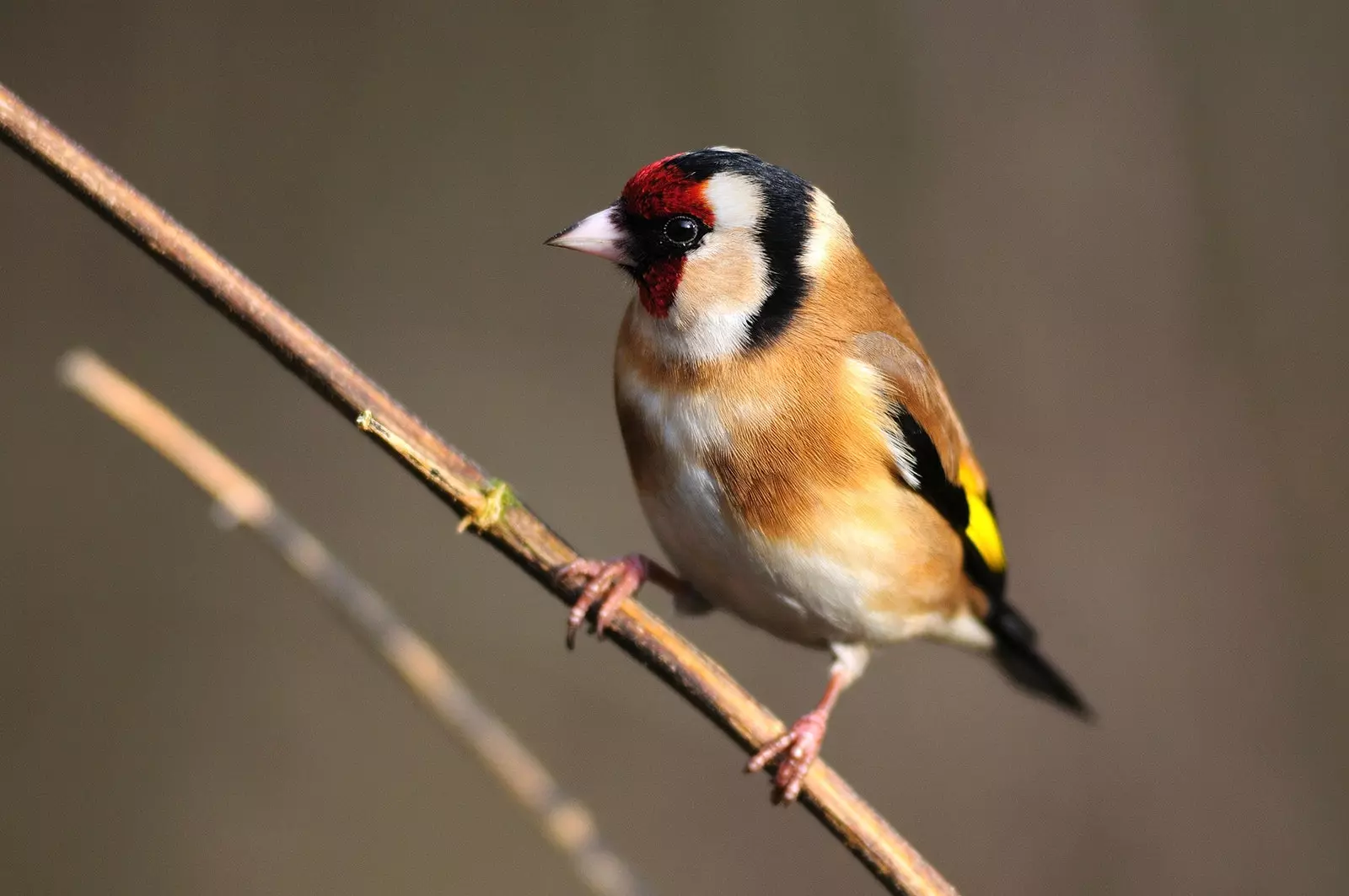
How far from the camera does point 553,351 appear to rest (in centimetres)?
536

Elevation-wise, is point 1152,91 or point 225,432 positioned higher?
point 1152,91

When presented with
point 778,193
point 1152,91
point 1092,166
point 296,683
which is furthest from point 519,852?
point 1152,91

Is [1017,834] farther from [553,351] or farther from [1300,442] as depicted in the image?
[553,351]

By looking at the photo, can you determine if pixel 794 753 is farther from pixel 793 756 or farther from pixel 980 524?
pixel 980 524

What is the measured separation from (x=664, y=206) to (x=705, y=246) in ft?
0.35

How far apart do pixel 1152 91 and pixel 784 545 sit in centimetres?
379

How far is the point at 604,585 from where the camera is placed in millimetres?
2211

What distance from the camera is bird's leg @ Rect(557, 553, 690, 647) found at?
1.98 m

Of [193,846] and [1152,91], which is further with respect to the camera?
[1152,91]

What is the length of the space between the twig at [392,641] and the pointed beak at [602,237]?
69 centimetres

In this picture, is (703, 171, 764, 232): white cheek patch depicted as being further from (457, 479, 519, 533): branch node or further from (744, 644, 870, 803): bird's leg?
(744, 644, 870, 803): bird's leg

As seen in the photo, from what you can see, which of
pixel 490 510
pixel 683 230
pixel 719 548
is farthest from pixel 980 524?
pixel 490 510

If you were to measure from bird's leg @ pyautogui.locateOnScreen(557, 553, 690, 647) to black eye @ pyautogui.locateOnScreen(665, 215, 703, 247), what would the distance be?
23.6 inches

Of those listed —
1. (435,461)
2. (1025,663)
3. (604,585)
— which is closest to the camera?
(435,461)
